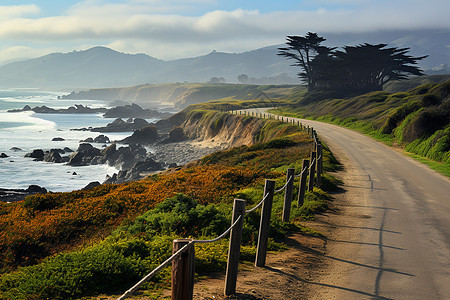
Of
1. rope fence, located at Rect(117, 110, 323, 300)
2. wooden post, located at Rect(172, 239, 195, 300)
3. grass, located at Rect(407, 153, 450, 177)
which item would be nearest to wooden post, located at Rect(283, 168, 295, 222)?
rope fence, located at Rect(117, 110, 323, 300)

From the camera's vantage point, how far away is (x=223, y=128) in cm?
6212

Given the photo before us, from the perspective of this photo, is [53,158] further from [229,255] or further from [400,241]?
[229,255]

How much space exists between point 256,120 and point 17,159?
1263 inches

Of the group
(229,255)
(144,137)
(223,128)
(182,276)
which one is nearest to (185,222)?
(229,255)

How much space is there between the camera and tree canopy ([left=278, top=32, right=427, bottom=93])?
3009 inches

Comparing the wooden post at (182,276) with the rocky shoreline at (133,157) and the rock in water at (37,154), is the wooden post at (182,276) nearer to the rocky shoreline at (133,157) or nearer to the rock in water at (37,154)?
the rocky shoreline at (133,157)

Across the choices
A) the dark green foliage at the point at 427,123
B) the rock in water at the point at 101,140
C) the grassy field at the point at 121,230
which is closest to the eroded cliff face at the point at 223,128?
the rock in water at the point at 101,140

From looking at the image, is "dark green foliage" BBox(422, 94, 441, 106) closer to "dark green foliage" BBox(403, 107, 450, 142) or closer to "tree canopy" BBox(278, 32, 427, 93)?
"dark green foliage" BBox(403, 107, 450, 142)

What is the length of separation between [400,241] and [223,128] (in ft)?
173

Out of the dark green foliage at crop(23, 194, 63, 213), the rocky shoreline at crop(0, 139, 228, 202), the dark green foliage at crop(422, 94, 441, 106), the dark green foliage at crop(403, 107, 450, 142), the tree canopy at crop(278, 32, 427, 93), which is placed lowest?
the rocky shoreline at crop(0, 139, 228, 202)

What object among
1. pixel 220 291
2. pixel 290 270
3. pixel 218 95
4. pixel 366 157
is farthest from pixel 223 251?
pixel 218 95

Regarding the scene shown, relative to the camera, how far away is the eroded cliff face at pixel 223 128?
52469 millimetres

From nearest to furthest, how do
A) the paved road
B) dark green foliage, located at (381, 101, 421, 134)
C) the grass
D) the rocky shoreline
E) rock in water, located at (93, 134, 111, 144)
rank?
the paved road
the grass
dark green foliage, located at (381, 101, 421, 134)
the rocky shoreline
rock in water, located at (93, 134, 111, 144)

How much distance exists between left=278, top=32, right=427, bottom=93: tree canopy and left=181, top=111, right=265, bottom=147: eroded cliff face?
22217 mm
